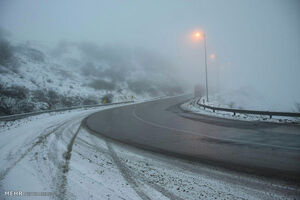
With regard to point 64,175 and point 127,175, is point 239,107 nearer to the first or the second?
point 127,175

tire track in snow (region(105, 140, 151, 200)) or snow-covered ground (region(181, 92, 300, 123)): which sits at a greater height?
snow-covered ground (region(181, 92, 300, 123))

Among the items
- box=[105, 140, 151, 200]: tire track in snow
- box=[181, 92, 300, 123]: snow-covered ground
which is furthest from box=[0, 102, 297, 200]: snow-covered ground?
box=[181, 92, 300, 123]: snow-covered ground

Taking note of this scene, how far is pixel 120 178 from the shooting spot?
3297 mm

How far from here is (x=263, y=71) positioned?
7700cm

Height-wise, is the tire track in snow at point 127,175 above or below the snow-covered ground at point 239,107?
below

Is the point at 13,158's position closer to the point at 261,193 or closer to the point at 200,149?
the point at 200,149

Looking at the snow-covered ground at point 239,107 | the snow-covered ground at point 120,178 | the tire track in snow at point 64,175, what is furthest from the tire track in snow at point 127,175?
the snow-covered ground at point 239,107

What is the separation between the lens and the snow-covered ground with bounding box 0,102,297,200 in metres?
2.73

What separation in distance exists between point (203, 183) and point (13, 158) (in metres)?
5.55

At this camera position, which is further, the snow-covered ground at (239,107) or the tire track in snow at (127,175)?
the snow-covered ground at (239,107)

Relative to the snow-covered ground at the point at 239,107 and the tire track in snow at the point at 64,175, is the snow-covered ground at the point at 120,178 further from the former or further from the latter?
the snow-covered ground at the point at 239,107

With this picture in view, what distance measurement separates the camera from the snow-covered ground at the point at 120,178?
8.95 feet

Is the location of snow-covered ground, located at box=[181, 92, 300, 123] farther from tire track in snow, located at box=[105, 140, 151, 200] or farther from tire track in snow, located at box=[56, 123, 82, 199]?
tire track in snow, located at box=[56, 123, 82, 199]

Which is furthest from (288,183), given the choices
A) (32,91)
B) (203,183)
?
(32,91)
